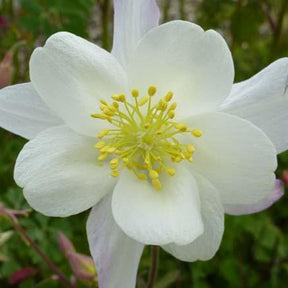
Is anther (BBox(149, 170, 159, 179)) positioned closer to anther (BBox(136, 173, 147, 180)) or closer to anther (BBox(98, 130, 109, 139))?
anther (BBox(136, 173, 147, 180))

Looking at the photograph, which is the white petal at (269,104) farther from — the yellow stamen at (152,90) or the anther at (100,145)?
the anther at (100,145)

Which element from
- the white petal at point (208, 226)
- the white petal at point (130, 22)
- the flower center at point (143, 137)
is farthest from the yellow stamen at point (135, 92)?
the white petal at point (208, 226)

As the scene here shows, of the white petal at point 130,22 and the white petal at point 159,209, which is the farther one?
the white petal at point 130,22

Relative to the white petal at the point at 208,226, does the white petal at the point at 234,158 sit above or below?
above

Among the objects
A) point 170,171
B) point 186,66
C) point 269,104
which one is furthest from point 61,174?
point 269,104

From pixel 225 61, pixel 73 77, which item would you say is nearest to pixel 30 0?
pixel 73 77

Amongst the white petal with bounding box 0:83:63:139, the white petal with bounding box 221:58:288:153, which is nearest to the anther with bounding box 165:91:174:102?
the white petal with bounding box 221:58:288:153

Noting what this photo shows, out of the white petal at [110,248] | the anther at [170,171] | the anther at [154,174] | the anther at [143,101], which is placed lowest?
the white petal at [110,248]
